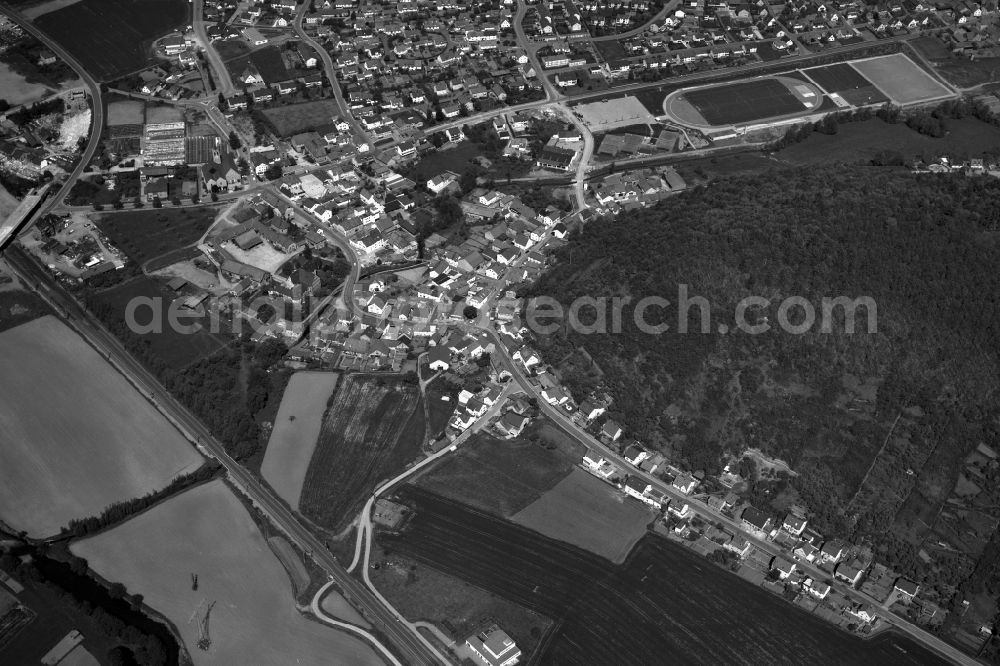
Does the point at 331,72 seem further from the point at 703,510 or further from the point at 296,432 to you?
the point at 703,510

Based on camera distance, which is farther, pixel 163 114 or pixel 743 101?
pixel 743 101

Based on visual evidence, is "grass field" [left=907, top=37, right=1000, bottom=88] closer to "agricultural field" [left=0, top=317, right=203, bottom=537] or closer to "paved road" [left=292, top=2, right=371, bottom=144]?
"paved road" [left=292, top=2, right=371, bottom=144]

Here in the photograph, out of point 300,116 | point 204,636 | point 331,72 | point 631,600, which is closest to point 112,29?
point 331,72

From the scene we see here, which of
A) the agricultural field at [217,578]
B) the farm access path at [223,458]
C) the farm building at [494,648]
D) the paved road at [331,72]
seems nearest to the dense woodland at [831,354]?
the farm building at [494,648]

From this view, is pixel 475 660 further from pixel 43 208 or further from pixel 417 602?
pixel 43 208

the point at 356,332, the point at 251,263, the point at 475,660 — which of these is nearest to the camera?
the point at 475,660

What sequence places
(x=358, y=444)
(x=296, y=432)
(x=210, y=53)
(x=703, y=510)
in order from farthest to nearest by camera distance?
(x=210, y=53)
(x=296, y=432)
(x=358, y=444)
(x=703, y=510)

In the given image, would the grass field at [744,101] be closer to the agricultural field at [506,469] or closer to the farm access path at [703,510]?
the farm access path at [703,510]

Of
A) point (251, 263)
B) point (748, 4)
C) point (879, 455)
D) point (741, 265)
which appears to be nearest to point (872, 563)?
point (879, 455)
